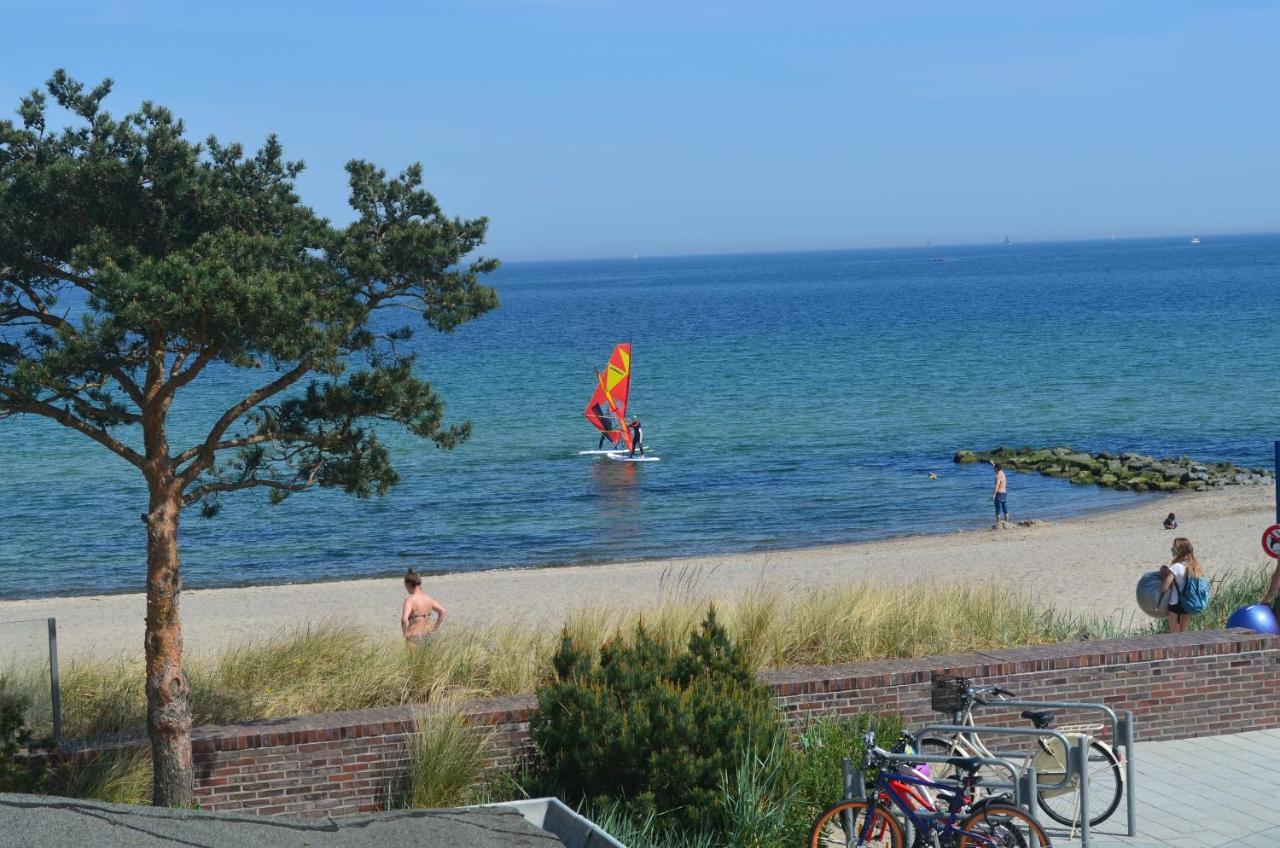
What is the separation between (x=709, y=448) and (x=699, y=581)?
22566mm

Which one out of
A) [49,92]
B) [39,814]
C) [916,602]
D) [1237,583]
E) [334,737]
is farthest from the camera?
[1237,583]

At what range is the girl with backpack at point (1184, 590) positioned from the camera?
40.4 ft

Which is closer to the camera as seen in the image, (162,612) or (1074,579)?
(162,612)

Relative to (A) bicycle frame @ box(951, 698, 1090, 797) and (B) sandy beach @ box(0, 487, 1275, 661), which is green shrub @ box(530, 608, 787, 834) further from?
(B) sandy beach @ box(0, 487, 1275, 661)

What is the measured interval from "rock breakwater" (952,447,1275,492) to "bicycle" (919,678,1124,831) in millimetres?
29417

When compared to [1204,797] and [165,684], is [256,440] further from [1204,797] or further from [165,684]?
[1204,797]

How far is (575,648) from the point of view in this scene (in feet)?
29.7

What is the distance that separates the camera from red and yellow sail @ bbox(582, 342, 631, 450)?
4462 centimetres

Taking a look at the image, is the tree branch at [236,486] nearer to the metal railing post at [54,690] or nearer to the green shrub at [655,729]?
the metal railing post at [54,690]

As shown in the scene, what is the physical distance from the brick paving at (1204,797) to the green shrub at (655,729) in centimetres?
196

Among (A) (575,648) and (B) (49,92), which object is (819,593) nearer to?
(A) (575,648)

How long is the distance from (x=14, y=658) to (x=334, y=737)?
244 cm

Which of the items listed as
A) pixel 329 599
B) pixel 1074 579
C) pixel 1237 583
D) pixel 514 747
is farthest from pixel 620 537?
pixel 514 747

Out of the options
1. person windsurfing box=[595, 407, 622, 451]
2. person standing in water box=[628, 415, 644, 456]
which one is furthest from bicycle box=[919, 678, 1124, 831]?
person windsurfing box=[595, 407, 622, 451]
